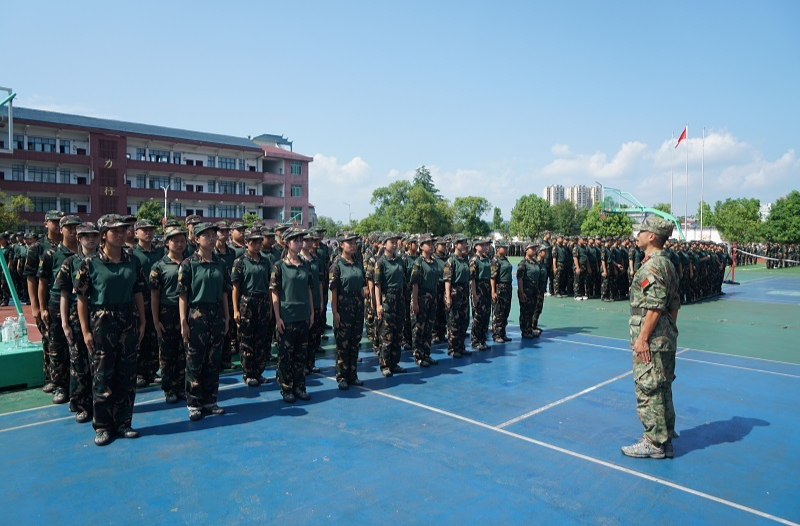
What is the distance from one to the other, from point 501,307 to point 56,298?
22.2 ft

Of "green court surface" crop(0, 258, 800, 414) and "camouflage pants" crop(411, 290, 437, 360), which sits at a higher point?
"camouflage pants" crop(411, 290, 437, 360)

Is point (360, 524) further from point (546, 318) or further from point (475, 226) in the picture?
point (475, 226)

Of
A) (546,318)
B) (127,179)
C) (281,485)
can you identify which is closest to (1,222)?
(127,179)

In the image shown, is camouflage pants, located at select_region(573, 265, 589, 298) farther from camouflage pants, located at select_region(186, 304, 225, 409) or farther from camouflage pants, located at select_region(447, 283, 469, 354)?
camouflage pants, located at select_region(186, 304, 225, 409)

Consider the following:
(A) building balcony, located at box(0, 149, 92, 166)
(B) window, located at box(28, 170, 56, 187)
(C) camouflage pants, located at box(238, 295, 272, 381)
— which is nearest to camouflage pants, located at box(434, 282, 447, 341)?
(C) camouflage pants, located at box(238, 295, 272, 381)

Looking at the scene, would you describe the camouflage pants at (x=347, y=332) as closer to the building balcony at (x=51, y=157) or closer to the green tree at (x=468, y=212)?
the building balcony at (x=51, y=157)

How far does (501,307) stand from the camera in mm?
9516

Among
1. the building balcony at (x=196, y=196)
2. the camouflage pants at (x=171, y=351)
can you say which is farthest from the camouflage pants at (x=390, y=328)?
the building balcony at (x=196, y=196)

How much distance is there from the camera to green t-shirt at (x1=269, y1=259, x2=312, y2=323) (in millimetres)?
5848

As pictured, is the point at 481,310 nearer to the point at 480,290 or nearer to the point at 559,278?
the point at 480,290

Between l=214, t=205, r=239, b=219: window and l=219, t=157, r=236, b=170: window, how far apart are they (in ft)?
11.8

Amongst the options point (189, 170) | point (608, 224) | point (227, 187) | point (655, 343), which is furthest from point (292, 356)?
point (608, 224)

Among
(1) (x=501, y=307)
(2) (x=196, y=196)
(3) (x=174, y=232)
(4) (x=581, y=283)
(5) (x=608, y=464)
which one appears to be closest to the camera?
(5) (x=608, y=464)

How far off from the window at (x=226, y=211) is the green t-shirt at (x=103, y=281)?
147 feet
